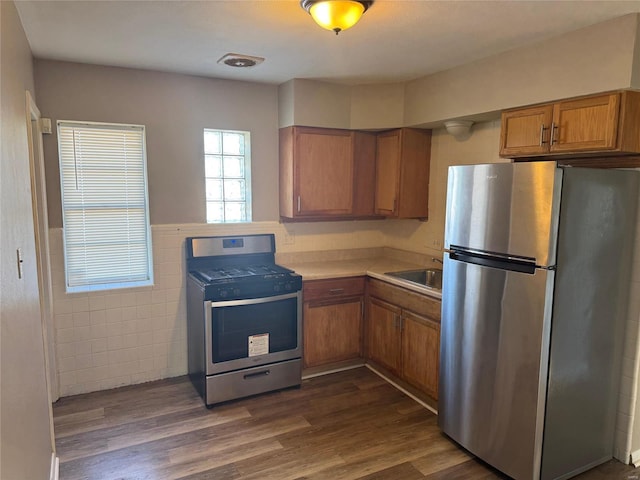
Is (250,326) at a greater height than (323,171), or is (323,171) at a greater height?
(323,171)

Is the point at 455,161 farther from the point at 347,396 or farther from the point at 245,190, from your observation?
the point at 347,396

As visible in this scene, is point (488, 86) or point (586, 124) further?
point (488, 86)

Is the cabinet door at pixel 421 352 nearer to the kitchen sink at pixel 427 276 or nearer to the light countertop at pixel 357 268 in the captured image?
the light countertop at pixel 357 268

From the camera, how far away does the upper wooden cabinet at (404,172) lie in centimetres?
379

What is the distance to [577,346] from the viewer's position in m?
2.31

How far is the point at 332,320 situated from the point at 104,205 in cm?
198

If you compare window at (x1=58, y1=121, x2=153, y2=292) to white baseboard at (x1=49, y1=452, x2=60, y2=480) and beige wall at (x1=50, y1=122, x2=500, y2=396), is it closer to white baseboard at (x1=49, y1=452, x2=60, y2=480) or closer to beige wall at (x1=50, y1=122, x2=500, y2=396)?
beige wall at (x1=50, y1=122, x2=500, y2=396)

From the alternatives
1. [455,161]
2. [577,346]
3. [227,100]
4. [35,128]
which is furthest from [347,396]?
[35,128]

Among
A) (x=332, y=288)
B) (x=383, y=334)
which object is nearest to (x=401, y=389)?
(x=383, y=334)

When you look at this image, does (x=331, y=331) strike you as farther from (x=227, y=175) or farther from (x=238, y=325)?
(x=227, y=175)

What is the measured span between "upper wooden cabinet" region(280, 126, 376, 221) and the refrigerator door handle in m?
1.43

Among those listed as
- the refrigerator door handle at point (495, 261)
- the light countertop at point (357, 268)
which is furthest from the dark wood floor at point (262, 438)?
the refrigerator door handle at point (495, 261)

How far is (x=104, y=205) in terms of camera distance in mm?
3322

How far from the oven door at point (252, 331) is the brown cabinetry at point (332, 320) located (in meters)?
0.13
